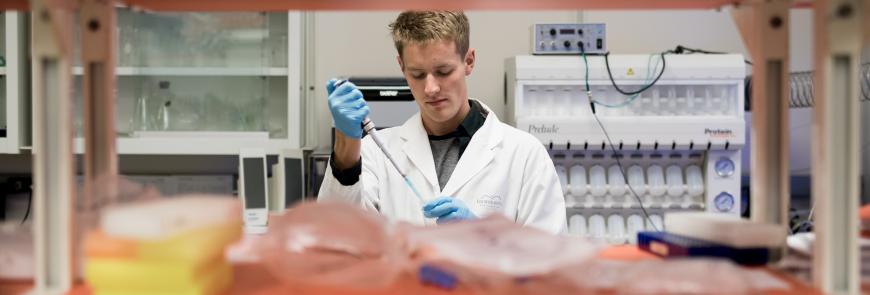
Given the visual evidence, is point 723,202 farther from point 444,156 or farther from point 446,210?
point 446,210

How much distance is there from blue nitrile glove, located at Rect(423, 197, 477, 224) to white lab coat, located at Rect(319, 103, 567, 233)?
18 centimetres

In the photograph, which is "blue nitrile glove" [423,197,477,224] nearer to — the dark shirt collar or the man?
the man

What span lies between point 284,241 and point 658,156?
6.35 ft

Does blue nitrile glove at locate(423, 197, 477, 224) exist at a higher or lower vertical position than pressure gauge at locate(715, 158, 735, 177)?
lower

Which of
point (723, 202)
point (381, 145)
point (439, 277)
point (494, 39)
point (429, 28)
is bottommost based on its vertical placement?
point (723, 202)

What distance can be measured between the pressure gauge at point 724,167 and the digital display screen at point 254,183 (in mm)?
1656

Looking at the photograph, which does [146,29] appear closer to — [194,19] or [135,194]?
[194,19]

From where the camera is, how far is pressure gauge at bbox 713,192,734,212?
2.17m

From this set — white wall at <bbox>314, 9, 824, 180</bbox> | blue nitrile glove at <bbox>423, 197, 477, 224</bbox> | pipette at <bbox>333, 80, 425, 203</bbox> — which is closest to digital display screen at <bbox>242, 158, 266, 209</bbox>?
white wall at <bbox>314, 9, 824, 180</bbox>

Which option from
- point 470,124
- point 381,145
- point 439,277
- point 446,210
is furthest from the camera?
point 470,124

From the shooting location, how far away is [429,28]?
61.6 inches

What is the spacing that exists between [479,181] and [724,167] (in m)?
1.06

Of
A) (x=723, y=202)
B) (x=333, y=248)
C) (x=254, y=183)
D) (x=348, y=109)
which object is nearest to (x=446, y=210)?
(x=348, y=109)

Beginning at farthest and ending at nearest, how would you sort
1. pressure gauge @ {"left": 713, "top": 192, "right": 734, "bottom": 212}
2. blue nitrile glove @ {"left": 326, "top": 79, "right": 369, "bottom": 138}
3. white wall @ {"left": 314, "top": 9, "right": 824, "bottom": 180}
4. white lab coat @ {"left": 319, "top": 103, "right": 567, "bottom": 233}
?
white wall @ {"left": 314, "top": 9, "right": 824, "bottom": 180}, pressure gauge @ {"left": 713, "top": 192, "right": 734, "bottom": 212}, white lab coat @ {"left": 319, "top": 103, "right": 567, "bottom": 233}, blue nitrile glove @ {"left": 326, "top": 79, "right": 369, "bottom": 138}
